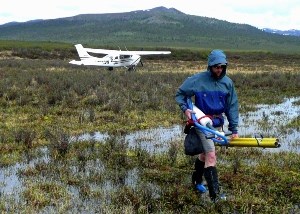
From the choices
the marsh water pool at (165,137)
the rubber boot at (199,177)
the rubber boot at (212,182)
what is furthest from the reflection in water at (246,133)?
the rubber boot at (212,182)

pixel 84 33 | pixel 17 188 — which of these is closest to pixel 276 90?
pixel 17 188

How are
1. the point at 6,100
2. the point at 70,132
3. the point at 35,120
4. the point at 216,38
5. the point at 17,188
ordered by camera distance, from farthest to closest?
the point at 216,38, the point at 6,100, the point at 35,120, the point at 70,132, the point at 17,188

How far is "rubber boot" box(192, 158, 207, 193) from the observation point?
6273mm

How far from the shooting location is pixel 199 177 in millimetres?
6391

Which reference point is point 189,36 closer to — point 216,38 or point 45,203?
point 216,38

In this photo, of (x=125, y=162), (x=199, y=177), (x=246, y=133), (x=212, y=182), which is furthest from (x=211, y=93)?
(x=246, y=133)

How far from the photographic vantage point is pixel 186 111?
5.86 metres

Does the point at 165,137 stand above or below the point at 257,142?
below

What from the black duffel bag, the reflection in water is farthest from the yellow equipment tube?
the reflection in water

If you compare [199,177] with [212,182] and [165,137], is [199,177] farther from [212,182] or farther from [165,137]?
[165,137]

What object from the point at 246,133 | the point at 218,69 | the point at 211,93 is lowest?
the point at 246,133

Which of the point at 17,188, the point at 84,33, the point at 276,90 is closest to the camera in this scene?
the point at 17,188

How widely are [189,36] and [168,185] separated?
168709 mm

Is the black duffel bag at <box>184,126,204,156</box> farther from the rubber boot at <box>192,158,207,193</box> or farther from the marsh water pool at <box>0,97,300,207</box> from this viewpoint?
the marsh water pool at <box>0,97,300,207</box>
